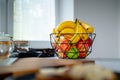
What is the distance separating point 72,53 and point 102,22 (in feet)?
3.13

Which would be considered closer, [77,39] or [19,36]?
[77,39]

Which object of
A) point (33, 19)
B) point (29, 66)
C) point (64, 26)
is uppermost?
point (33, 19)

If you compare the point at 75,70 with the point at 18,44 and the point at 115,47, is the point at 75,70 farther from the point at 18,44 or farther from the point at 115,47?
the point at 115,47

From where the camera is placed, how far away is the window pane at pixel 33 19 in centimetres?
173

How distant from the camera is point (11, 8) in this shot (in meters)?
1.69

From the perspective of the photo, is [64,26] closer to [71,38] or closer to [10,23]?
[71,38]

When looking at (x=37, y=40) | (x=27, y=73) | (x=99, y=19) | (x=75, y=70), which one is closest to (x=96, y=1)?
(x=99, y=19)

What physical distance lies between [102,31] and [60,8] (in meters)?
0.40

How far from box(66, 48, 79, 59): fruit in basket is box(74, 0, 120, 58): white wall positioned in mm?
859

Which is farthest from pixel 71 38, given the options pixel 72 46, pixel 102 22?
pixel 102 22

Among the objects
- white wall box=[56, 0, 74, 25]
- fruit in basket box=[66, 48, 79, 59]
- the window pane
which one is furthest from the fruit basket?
the window pane

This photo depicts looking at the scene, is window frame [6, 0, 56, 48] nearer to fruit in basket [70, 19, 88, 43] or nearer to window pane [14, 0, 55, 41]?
window pane [14, 0, 55, 41]

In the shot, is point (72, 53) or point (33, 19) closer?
point (72, 53)

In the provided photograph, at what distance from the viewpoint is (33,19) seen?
69.7 inches
